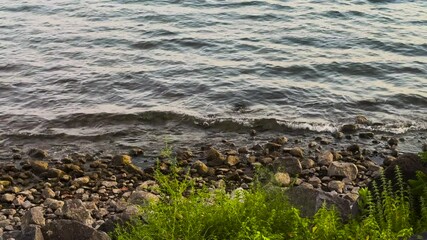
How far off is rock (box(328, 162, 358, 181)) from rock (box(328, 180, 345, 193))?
329 mm

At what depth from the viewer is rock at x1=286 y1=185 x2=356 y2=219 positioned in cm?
648

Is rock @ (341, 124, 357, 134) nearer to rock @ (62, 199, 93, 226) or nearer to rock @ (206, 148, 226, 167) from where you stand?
rock @ (206, 148, 226, 167)

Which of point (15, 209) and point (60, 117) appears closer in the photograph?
point (15, 209)

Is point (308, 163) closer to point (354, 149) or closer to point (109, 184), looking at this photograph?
point (354, 149)

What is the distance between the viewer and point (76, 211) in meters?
8.19

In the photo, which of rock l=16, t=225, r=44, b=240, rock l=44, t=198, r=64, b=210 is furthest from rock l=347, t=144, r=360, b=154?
rock l=16, t=225, r=44, b=240

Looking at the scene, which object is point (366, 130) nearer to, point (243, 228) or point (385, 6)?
point (243, 228)

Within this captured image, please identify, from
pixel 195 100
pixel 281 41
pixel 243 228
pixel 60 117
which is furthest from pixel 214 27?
pixel 243 228

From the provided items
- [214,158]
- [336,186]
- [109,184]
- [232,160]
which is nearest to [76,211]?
[109,184]

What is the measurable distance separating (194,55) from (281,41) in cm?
267

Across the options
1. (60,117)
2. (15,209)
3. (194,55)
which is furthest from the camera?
(194,55)

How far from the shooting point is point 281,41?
684 inches

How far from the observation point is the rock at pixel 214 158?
10148 mm

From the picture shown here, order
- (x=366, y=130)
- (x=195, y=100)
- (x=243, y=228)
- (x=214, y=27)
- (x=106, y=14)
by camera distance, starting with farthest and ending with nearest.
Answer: (x=106, y=14), (x=214, y=27), (x=195, y=100), (x=366, y=130), (x=243, y=228)
